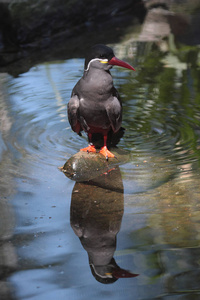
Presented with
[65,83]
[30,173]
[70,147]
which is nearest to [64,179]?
[30,173]

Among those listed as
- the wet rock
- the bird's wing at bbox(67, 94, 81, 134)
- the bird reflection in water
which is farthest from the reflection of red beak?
the bird's wing at bbox(67, 94, 81, 134)

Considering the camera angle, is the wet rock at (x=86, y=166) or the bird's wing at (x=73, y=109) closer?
the wet rock at (x=86, y=166)

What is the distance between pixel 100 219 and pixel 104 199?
31 cm

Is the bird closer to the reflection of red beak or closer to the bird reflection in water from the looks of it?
the bird reflection in water

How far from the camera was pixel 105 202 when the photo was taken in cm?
339

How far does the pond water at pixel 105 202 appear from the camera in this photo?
2498 mm

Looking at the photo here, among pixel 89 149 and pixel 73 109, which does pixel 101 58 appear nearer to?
pixel 73 109

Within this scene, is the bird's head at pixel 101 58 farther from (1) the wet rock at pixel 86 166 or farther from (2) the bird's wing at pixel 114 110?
(1) the wet rock at pixel 86 166

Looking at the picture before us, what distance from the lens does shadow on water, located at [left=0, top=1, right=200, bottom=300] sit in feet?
8.23

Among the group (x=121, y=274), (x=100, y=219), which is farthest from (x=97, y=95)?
(x=121, y=274)

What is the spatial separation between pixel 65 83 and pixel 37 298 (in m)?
3.94

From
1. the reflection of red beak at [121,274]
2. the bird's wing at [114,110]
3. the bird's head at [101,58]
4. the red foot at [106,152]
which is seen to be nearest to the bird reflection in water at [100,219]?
the reflection of red beak at [121,274]

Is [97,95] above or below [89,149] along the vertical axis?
above

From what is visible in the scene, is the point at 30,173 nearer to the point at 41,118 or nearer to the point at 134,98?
the point at 41,118
